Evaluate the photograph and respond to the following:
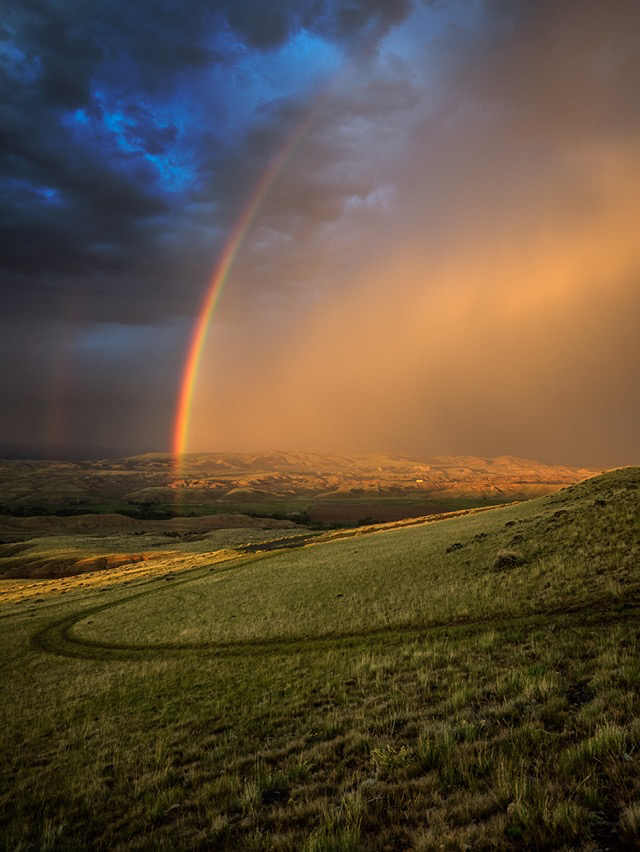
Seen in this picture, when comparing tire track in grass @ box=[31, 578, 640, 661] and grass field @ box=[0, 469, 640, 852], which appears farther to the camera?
tire track in grass @ box=[31, 578, 640, 661]

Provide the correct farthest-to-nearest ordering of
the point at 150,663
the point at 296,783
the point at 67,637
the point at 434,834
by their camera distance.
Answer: the point at 67,637 < the point at 150,663 < the point at 296,783 < the point at 434,834

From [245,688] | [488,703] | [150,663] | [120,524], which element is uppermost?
[488,703]

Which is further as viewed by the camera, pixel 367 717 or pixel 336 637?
pixel 336 637

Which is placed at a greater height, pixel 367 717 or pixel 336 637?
pixel 367 717

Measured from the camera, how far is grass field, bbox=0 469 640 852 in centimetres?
636

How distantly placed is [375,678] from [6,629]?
34.2m

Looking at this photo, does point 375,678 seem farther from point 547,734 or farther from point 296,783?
point 547,734

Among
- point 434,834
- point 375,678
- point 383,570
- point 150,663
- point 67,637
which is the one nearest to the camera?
point 434,834

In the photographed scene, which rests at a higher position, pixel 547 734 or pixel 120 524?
pixel 547 734

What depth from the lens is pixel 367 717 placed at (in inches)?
418

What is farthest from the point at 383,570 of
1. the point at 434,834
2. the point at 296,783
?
the point at 434,834

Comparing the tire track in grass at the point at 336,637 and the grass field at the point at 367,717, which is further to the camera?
the tire track in grass at the point at 336,637

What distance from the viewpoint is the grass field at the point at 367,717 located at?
636 centimetres

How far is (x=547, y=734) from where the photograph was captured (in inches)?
304
